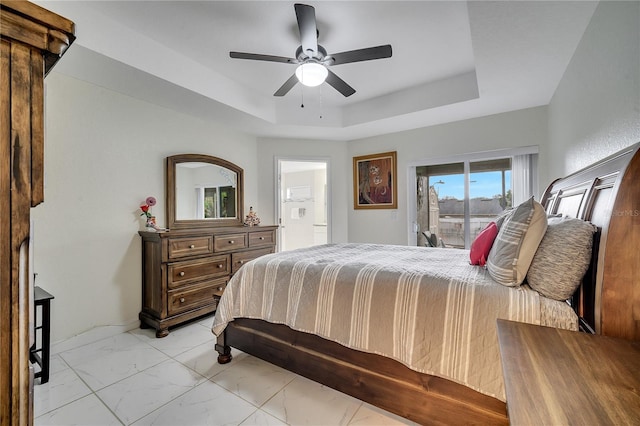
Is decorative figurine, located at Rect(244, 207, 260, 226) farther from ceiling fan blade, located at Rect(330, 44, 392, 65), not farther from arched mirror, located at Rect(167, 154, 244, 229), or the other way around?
ceiling fan blade, located at Rect(330, 44, 392, 65)

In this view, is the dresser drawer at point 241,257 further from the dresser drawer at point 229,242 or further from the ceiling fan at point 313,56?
the ceiling fan at point 313,56

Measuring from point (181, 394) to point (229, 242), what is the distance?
1.75 meters

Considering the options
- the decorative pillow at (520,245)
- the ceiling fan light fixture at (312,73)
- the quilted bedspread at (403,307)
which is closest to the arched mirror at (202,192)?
the quilted bedspread at (403,307)

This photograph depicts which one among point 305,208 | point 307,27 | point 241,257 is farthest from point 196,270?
point 305,208

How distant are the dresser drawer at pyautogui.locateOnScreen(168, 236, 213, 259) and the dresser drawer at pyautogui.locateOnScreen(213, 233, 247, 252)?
8cm

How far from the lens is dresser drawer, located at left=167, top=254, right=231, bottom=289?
2734 millimetres

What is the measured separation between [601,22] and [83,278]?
4.30 metres

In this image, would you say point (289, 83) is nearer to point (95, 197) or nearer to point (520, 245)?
point (95, 197)

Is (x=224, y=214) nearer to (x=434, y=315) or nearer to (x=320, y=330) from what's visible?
(x=320, y=330)

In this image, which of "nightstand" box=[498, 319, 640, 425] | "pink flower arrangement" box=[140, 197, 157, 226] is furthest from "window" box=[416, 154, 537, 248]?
"pink flower arrangement" box=[140, 197, 157, 226]

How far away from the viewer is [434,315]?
1.35m

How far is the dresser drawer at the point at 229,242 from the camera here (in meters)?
3.15

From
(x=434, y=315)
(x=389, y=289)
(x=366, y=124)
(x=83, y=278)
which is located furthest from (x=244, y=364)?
(x=366, y=124)

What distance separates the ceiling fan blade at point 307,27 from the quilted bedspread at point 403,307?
1593 mm
